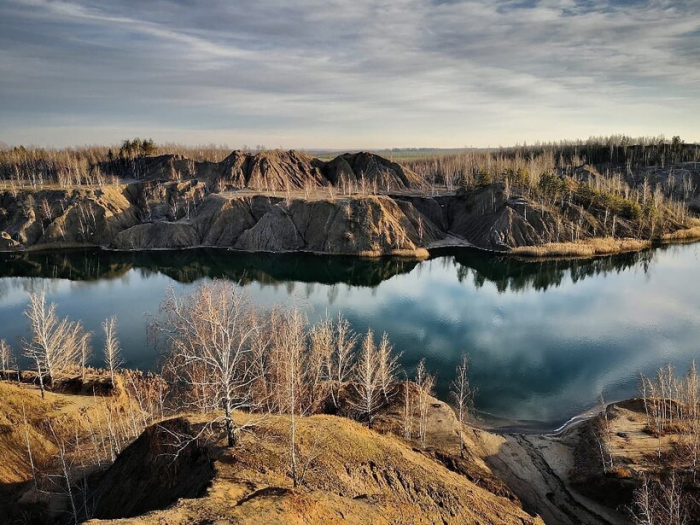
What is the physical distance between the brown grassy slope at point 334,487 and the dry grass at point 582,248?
83482 mm

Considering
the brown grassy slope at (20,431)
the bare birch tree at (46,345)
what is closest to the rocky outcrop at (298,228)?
the bare birch tree at (46,345)

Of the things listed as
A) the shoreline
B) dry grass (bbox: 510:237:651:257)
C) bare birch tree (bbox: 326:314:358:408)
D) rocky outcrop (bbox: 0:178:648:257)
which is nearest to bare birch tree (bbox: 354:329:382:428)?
bare birch tree (bbox: 326:314:358:408)

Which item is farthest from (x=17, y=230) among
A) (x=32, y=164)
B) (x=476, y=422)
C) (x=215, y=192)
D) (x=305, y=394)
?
(x=476, y=422)

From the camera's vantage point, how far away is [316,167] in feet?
495

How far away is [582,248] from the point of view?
99.6m

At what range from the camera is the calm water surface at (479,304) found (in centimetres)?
4662

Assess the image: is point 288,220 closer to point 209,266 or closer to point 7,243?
point 209,266

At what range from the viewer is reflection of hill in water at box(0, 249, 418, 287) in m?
87.2

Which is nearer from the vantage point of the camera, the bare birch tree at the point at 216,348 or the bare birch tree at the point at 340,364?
the bare birch tree at the point at 216,348

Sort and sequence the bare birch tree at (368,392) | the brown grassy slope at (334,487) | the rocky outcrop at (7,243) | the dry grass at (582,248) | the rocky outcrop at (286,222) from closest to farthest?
the brown grassy slope at (334,487) < the bare birch tree at (368,392) < the dry grass at (582,248) < the rocky outcrop at (286,222) < the rocky outcrop at (7,243)

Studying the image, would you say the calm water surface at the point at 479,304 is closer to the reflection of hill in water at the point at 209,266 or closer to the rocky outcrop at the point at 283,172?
the reflection of hill in water at the point at 209,266

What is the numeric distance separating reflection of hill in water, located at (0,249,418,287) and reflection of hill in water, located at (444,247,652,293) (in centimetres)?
1274

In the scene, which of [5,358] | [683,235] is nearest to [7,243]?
[5,358]

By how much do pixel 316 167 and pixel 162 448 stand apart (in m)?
137
